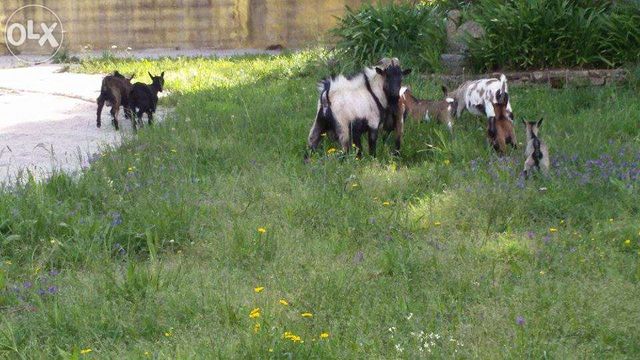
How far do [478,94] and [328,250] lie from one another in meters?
4.04

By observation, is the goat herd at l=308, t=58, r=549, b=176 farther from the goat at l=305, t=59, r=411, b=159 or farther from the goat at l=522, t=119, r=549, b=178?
the goat at l=522, t=119, r=549, b=178

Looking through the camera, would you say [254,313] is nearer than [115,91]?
Yes

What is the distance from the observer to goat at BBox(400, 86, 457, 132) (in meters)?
9.59

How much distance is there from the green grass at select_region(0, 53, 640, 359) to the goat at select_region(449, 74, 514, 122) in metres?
0.42

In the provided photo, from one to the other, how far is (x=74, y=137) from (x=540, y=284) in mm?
6568

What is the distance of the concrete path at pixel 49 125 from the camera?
29.7ft

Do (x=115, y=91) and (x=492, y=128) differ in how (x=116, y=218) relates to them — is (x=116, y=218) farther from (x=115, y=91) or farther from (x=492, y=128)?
(x=115, y=91)

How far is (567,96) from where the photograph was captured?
10.9 m

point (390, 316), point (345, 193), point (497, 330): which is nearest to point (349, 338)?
Result: point (390, 316)

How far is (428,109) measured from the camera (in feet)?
31.8

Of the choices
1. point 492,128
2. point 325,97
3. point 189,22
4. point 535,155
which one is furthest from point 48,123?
point 189,22

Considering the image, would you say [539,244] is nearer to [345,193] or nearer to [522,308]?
[522,308]

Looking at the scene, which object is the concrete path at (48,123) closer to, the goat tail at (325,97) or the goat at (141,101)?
the goat at (141,101)

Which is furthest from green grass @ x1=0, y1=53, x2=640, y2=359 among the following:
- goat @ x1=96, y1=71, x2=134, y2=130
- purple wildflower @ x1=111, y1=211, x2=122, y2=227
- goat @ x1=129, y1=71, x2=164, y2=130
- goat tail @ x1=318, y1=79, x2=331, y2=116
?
goat @ x1=96, y1=71, x2=134, y2=130
